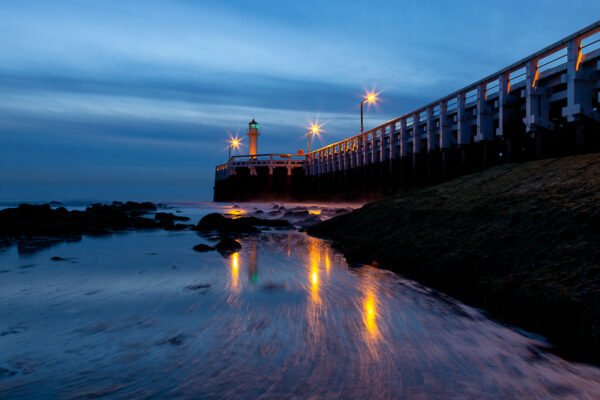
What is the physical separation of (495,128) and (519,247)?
27.3 feet

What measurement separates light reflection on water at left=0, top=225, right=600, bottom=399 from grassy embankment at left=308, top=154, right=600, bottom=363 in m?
0.24

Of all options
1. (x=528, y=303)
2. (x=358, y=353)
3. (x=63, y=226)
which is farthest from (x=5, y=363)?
(x=63, y=226)

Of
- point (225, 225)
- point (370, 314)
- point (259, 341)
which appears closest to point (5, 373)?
point (259, 341)

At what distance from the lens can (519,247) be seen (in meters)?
3.91

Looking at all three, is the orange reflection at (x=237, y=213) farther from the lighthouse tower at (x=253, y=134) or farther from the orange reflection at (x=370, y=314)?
the lighthouse tower at (x=253, y=134)

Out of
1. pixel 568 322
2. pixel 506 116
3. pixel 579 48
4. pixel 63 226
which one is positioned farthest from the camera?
pixel 63 226

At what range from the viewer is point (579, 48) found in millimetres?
7844

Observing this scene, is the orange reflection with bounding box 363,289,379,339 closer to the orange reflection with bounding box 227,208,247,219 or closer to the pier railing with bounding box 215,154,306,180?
the orange reflection with bounding box 227,208,247,219

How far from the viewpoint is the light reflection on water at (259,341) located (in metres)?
2.42

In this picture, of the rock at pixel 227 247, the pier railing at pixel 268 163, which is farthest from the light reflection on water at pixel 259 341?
the pier railing at pixel 268 163

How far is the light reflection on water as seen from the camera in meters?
2.42

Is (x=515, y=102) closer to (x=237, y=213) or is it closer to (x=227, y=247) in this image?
(x=227, y=247)

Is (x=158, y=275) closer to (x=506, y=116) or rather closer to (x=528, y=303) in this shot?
(x=528, y=303)

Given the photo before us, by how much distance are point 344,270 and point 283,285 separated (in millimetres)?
1217
